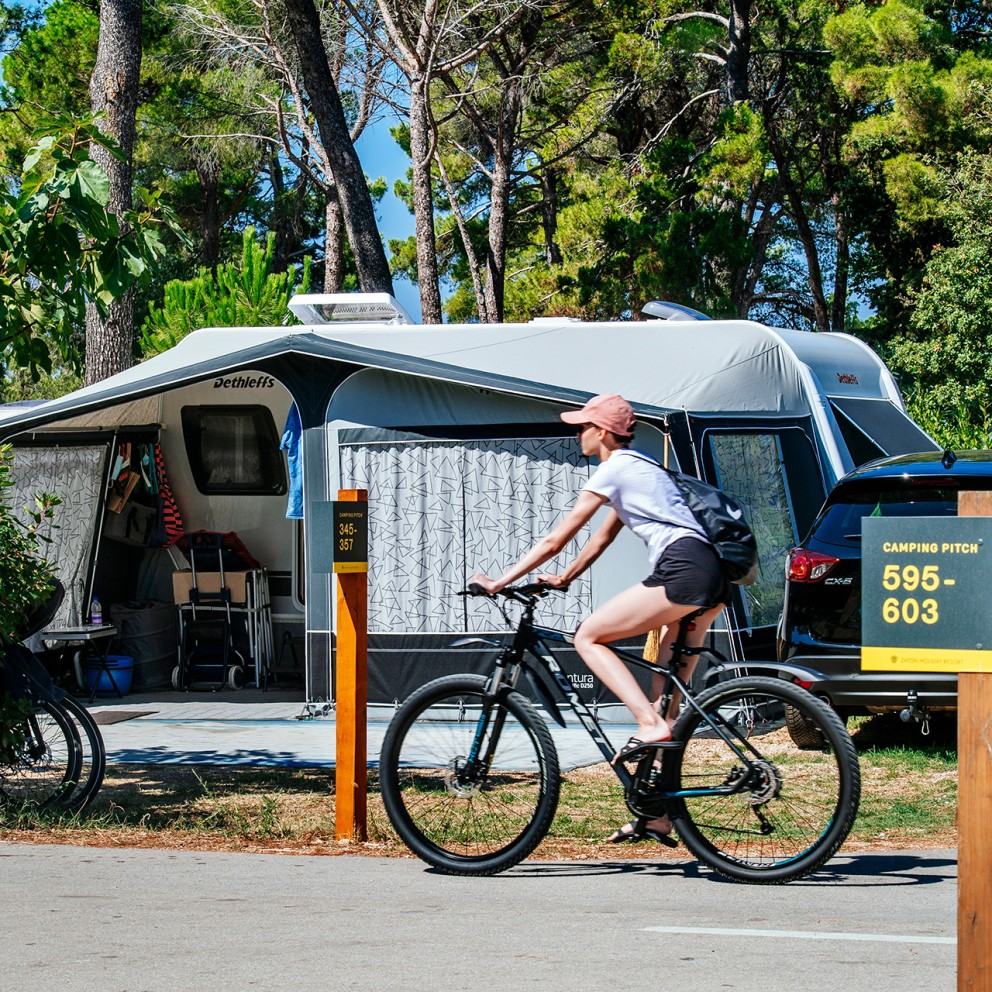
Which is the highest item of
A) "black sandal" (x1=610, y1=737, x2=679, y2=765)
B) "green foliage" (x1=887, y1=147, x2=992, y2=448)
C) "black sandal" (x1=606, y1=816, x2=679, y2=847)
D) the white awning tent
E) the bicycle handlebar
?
"green foliage" (x1=887, y1=147, x2=992, y2=448)

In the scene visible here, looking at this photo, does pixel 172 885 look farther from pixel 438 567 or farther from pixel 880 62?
pixel 880 62

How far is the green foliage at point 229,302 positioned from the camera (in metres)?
23.0

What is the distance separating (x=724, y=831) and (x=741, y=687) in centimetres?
58

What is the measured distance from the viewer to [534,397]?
31.7 feet

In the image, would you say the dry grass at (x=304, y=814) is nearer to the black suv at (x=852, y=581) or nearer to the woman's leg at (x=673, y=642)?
the black suv at (x=852, y=581)

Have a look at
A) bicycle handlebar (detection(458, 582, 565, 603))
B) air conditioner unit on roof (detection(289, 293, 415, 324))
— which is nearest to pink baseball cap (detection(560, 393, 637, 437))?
bicycle handlebar (detection(458, 582, 565, 603))

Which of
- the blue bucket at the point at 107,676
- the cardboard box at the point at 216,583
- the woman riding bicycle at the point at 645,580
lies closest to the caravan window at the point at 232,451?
the cardboard box at the point at 216,583

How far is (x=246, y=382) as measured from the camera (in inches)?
490

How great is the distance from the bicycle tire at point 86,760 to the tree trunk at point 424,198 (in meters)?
15.1

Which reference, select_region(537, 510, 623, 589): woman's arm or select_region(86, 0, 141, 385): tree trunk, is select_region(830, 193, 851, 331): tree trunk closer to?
select_region(86, 0, 141, 385): tree trunk

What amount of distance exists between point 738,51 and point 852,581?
2031 cm

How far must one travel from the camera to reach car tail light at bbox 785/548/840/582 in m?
7.89

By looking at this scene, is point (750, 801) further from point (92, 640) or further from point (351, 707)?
point (92, 640)

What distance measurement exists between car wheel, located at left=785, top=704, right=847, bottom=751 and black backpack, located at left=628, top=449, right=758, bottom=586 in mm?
525
